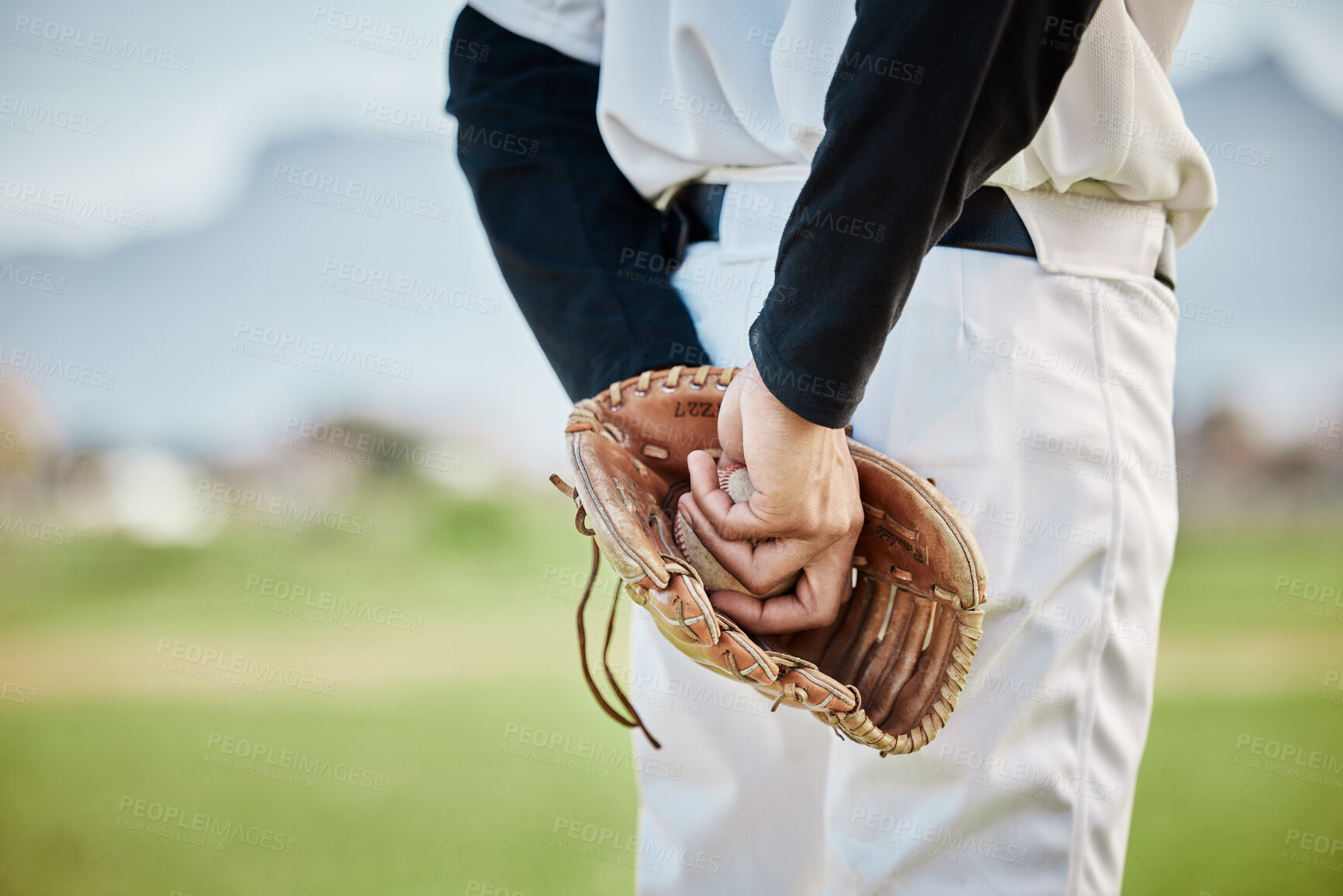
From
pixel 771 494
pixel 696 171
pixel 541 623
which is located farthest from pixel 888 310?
pixel 541 623

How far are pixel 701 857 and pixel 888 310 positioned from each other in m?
0.76

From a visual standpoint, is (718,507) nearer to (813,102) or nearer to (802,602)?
(802,602)

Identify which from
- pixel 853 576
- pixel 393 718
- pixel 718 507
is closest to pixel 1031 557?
pixel 853 576

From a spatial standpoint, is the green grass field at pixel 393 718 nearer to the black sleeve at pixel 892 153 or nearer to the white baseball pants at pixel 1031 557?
the white baseball pants at pixel 1031 557

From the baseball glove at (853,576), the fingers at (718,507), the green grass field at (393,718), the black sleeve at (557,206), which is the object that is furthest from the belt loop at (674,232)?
the green grass field at (393,718)

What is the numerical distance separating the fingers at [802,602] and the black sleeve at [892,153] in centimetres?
21

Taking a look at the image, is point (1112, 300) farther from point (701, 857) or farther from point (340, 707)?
point (340, 707)

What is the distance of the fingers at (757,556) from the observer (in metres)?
0.76

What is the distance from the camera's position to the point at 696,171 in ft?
3.24

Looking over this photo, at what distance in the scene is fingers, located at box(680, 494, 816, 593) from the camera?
755 mm

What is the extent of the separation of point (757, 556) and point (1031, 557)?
268 millimetres

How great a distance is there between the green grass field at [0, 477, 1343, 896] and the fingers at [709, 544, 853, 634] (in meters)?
0.44

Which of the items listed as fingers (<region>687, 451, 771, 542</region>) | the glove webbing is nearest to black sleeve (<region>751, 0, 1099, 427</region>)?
fingers (<region>687, 451, 771, 542</region>)

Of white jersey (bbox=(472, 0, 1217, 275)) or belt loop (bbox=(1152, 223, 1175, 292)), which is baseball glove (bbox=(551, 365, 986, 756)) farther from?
belt loop (bbox=(1152, 223, 1175, 292))
